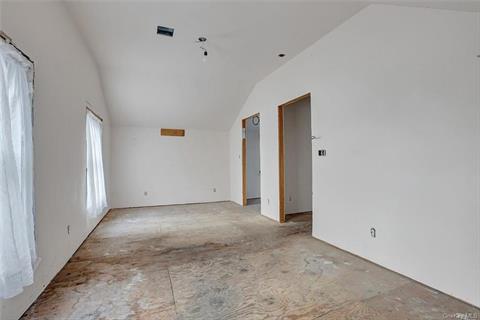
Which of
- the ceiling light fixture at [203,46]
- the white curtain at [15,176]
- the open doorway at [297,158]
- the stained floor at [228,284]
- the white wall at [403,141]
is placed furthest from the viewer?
the open doorway at [297,158]

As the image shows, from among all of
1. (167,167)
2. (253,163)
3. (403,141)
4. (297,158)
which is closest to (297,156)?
(297,158)

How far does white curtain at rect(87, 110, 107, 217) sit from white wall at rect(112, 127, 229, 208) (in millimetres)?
2035

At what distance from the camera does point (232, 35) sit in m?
3.35

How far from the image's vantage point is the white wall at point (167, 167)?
626cm

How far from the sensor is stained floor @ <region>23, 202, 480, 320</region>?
1.79 meters

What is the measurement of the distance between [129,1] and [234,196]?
17.8 ft

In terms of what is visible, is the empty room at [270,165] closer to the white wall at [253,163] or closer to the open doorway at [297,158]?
the open doorway at [297,158]

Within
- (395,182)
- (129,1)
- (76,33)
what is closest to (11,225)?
(129,1)

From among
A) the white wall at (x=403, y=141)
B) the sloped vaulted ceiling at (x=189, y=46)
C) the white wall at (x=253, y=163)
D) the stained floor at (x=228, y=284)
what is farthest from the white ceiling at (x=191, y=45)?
the stained floor at (x=228, y=284)

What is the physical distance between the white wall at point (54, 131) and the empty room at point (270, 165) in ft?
0.08

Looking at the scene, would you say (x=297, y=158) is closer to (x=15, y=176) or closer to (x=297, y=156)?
(x=297, y=156)

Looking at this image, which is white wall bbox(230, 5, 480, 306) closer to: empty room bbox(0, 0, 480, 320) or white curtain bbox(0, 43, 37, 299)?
empty room bbox(0, 0, 480, 320)

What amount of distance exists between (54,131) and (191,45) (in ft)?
7.53

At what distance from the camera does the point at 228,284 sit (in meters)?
2.20
